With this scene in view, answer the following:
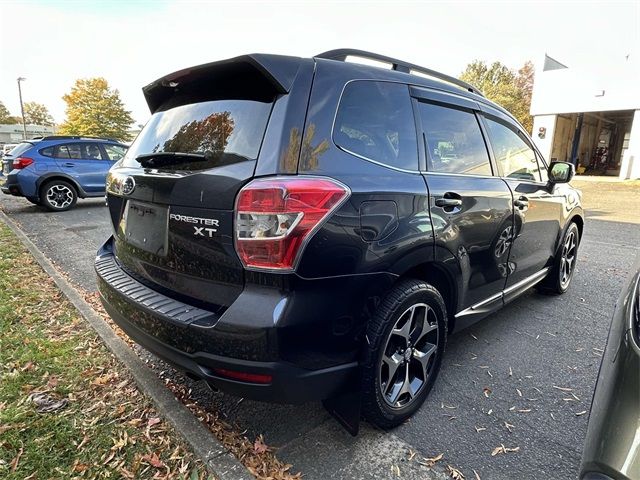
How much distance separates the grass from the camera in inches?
77.4

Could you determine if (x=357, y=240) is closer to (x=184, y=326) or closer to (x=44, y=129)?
(x=184, y=326)

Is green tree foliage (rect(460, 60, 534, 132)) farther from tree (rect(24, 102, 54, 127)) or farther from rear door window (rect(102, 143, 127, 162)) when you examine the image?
tree (rect(24, 102, 54, 127))

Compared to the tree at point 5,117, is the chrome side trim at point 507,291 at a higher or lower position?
lower

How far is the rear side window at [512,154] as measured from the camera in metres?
3.17

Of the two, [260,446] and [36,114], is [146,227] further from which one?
[36,114]

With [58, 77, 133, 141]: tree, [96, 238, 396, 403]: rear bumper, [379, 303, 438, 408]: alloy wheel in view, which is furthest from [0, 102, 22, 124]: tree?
[379, 303, 438, 408]: alloy wheel

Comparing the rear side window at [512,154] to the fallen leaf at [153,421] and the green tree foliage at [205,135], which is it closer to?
the green tree foliage at [205,135]

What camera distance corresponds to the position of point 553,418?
241 cm

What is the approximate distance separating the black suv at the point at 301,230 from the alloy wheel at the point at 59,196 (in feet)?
28.5

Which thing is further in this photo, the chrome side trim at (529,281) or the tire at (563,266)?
the tire at (563,266)

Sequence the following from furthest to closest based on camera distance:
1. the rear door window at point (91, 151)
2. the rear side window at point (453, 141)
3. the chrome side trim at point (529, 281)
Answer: the rear door window at point (91, 151) < the chrome side trim at point (529, 281) < the rear side window at point (453, 141)

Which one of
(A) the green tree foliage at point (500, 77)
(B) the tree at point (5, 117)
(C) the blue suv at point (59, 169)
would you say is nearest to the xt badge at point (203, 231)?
(C) the blue suv at point (59, 169)

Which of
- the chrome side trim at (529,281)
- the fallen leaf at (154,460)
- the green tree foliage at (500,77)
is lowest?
the fallen leaf at (154,460)

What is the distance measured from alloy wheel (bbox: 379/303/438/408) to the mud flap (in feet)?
0.57
